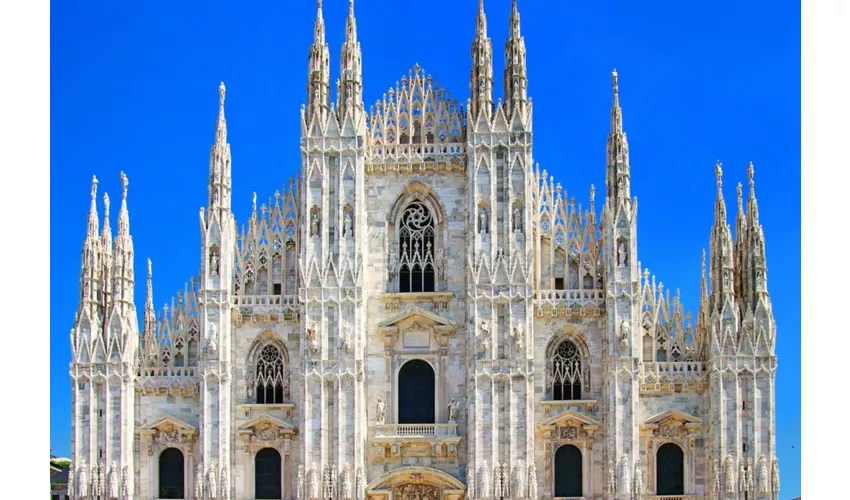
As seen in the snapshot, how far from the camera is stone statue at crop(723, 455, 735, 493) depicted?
35.4 metres

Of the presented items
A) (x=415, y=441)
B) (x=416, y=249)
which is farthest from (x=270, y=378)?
(x=416, y=249)

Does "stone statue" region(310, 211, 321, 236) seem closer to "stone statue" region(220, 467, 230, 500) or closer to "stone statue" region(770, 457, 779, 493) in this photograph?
"stone statue" region(220, 467, 230, 500)

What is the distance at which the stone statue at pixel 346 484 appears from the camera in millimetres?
36094

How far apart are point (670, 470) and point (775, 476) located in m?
2.86

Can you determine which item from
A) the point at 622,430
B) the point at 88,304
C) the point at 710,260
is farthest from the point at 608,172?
the point at 88,304

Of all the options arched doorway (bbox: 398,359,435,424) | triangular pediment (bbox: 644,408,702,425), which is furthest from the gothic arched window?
arched doorway (bbox: 398,359,435,424)

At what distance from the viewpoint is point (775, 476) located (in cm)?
3544

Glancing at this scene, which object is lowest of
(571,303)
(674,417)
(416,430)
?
(416,430)

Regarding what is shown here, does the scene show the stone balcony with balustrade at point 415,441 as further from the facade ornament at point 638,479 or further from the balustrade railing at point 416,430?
the facade ornament at point 638,479

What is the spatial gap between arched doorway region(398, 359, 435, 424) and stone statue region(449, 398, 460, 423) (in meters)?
0.72

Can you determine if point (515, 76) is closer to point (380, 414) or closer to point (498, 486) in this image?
point (380, 414)
